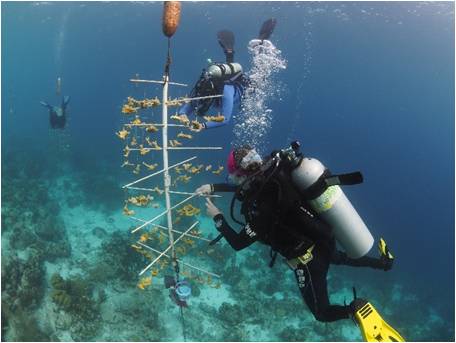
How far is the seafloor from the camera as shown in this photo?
1146cm

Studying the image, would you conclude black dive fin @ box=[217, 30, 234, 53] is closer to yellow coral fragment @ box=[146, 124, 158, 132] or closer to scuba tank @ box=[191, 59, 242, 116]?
scuba tank @ box=[191, 59, 242, 116]

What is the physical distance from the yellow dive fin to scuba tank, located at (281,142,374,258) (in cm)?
84

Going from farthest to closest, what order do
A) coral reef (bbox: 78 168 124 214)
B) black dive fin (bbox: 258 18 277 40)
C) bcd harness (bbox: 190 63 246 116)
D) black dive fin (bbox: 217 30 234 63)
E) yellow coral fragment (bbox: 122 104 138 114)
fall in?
coral reef (bbox: 78 168 124 214) < black dive fin (bbox: 258 18 277 40) < black dive fin (bbox: 217 30 234 63) < bcd harness (bbox: 190 63 246 116) < yellow coral fragment (bbox: 122 104 138 114)

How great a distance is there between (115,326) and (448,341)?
48.4 ft

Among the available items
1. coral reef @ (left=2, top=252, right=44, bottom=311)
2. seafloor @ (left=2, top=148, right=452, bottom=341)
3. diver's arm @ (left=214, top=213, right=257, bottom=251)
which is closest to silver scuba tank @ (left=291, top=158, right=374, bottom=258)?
diver's arm @ (left=214, top=213, right=257, bottom=251)

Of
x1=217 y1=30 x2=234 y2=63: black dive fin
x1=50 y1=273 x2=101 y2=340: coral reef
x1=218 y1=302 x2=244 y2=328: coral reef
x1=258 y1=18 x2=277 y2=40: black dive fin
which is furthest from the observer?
x1=218 y1=302 x2=244 y2=328: coral reef

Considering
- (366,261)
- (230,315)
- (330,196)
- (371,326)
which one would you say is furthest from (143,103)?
A: (230,315)

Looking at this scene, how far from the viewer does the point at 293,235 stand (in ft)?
16.5

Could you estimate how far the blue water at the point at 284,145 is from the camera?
43.3 ft

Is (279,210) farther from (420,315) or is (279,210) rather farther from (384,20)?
(384,20)

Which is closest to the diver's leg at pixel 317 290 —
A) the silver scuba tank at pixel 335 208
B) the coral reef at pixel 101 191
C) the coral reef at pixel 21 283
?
the silver scuba tank at pixel 335 208

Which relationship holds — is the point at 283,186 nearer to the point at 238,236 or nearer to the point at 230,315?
the point at 238,236

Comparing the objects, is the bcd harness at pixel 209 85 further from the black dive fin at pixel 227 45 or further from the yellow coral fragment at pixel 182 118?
the yellow coral fragment at pixel 182 118

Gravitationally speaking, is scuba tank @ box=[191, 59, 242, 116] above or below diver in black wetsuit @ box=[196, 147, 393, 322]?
above
